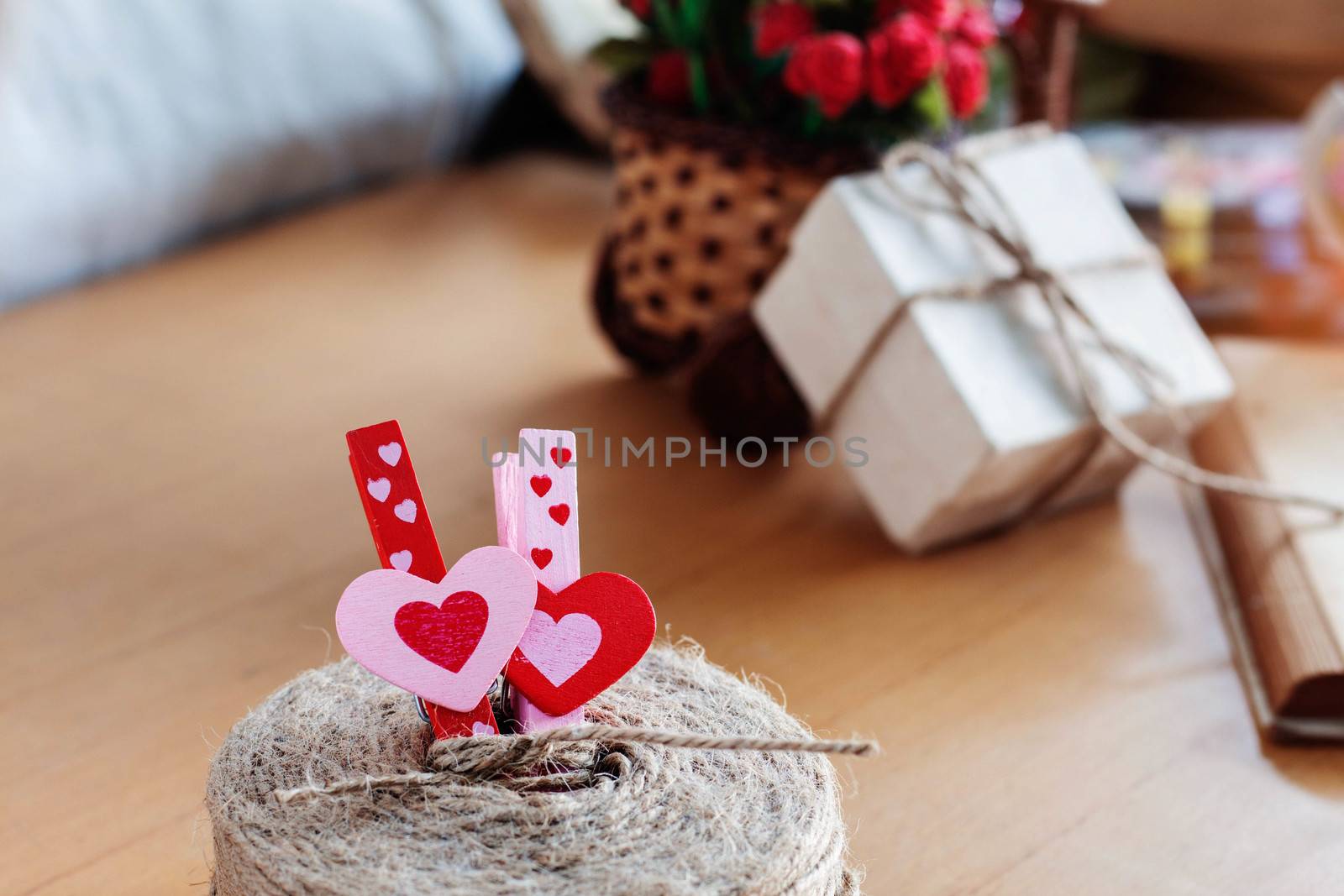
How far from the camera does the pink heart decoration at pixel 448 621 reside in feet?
1.42

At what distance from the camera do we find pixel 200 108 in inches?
47.1

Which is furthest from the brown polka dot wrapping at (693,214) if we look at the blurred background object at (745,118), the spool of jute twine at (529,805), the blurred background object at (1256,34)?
the spool of jute twine at (529,805)

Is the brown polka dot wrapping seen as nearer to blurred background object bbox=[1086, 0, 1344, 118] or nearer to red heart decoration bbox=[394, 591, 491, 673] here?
blurred background object bbox=[1086, 0, 1344, 118]

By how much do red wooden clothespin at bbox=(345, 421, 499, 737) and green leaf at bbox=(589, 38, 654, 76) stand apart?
0.56 m

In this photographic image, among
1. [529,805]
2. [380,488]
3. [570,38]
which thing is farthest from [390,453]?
[570,38]

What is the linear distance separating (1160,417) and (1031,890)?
0.36 meters

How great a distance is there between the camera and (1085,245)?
84cm

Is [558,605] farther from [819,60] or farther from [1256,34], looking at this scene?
[1256,34]

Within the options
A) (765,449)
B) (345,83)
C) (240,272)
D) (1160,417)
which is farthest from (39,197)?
(1160,417)

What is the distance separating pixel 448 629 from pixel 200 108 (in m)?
0.91

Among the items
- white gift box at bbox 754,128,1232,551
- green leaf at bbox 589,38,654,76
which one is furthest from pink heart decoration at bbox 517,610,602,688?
green leaf at bbox 589,38,654,76

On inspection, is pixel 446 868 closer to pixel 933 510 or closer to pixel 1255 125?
pixel 933 510

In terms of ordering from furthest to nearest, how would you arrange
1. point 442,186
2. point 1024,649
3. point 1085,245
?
point 442,186, point 1085,245, point 1024,649

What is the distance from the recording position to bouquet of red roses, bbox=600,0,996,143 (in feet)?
2.68
